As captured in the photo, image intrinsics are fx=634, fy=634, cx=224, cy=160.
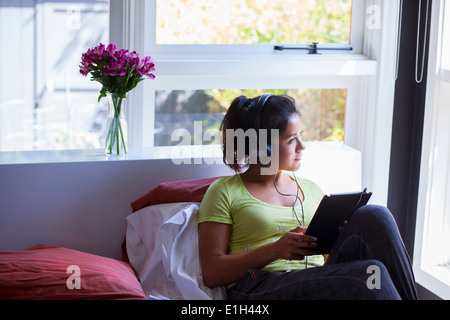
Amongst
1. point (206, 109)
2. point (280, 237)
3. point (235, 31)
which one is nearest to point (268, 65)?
point (235, 31)

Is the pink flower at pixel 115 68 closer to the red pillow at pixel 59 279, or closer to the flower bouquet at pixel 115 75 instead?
the flower bouquet at pixel 115 75

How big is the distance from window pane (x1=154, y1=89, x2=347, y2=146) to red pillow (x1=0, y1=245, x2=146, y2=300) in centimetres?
93

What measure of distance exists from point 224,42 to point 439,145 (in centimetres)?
98

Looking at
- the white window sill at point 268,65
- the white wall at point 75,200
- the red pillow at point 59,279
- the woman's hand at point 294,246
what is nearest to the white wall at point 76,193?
the white wall at point 75,200

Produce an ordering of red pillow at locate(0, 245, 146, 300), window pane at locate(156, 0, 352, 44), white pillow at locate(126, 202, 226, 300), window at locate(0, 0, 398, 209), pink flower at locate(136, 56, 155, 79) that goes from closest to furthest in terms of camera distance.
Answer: red pillow at locate(0, 245, 146, 300) → white pillow at locate(126, 202, 226, 300) → pink flower at locate(136, 56, 155, 79) → window at locate(0, 0, 398, 209) → window pane at locate(156, 0, 352, 44)

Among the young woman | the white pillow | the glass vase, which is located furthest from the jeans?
the glass vase

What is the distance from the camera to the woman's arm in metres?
1.79

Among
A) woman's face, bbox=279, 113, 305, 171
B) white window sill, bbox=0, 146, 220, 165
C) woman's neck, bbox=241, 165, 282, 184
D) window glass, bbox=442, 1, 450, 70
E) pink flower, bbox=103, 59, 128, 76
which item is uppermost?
window glass, bbox=442, 1, 450, 70

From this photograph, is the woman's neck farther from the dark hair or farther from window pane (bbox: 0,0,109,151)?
window pane (bbox: 0,0,109,151)

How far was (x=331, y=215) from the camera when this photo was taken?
178cm

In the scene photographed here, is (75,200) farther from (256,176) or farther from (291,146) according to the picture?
(291,146)

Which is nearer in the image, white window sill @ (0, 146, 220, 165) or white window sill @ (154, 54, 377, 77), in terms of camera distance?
white window sill @ (0, 146, 220, 165)

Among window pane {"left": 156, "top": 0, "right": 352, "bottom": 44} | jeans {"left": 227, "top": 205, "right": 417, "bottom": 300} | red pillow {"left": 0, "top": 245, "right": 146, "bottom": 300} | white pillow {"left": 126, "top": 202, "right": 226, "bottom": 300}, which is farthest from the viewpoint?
window pane {"left": 156, "top": 0, "right": 352, "bottom": 44}
